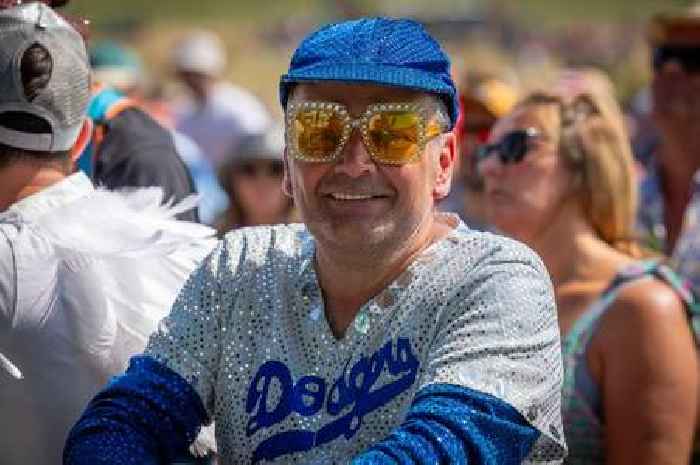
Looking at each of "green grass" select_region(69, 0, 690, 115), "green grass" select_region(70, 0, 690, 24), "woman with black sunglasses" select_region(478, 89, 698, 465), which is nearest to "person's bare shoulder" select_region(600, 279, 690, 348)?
"woman with black sunglasses" select_region(478, 89, 698, 465)

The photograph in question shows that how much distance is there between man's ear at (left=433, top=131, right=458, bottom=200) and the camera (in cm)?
319

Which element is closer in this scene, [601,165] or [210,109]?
[601,165]

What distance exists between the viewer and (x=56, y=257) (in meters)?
3.54

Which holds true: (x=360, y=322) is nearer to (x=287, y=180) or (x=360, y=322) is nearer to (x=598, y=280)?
(x=287, y=180)

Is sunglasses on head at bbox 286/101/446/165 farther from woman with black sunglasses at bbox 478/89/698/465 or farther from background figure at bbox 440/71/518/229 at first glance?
background figure at bbox 440/71/518/229

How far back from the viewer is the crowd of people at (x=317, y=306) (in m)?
3.00

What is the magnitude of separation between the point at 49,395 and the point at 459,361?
1095mm

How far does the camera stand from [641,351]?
14.4ft

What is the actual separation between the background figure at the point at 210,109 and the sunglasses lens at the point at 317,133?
30.4 ft

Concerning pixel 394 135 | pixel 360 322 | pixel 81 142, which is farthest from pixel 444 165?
pixel 81 142

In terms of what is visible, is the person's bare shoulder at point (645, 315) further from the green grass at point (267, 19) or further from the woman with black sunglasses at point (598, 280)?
the green grass at point (267, 19)

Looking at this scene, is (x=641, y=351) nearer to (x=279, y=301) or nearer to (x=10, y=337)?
(x=279, y=301)

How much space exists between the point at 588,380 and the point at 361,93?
174 centimetres

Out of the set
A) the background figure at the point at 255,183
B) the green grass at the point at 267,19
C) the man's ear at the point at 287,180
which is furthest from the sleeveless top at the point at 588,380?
the green grass at the point at 267,19
